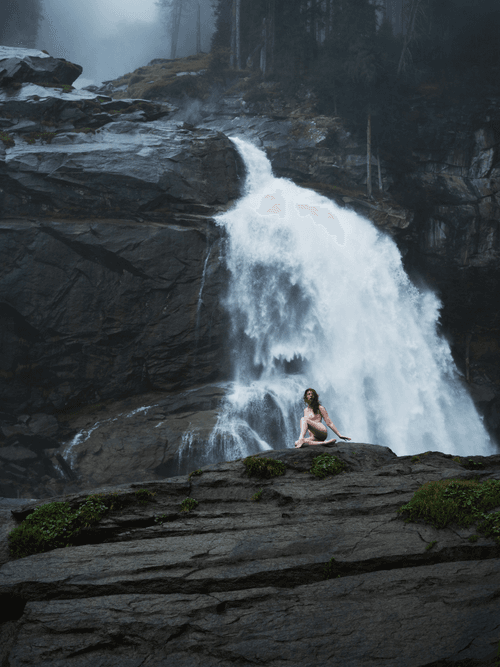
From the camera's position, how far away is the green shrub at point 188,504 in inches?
239

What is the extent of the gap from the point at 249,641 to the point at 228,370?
16.6 metres

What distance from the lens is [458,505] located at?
16.7 feet

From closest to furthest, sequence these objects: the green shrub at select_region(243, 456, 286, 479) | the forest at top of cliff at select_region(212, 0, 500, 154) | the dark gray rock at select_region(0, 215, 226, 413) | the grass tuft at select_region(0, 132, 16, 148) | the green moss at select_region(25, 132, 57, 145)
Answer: the green shrub at select_region(243, 456, 286, 479)
the dark gray rock at select_region(0, 215, 226, 413)
the grass tuft at select_region(0, 132, 16, 148)
the green moss at select_region(25, 132, 57, 145)
the forest at top of cliff at select_region(212, 0, 500, 154)

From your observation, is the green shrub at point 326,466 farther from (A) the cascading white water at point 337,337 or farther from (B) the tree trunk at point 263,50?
(B) the tree trunk at point 263,50

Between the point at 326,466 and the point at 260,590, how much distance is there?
297 cm

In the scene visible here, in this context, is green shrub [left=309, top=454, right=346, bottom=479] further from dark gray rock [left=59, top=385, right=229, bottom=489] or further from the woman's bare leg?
dark gray rock [left=59, top=385, right=229, bottom=489]

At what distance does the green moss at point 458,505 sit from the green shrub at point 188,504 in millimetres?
2836

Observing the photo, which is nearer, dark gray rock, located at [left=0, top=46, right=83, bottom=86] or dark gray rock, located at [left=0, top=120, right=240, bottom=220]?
dark gray rock, located at [left=0, top=120, right=240, bottom=220]

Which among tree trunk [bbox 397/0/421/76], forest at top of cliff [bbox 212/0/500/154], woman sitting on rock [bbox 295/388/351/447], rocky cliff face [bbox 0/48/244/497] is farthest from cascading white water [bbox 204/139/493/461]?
tree trunk [bbox 397/0/421/76]

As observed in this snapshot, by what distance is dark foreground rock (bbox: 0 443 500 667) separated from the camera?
3.75 metres

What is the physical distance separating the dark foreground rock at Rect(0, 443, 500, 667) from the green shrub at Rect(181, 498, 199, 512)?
3.7 inches

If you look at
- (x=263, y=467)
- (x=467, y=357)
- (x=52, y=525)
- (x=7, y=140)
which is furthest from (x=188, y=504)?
(x=467, y=357)

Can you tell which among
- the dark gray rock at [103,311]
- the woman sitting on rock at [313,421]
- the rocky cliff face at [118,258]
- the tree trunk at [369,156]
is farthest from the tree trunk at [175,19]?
the woman sitting on rock at [313,421]

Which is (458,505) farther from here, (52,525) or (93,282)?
(93,282)
